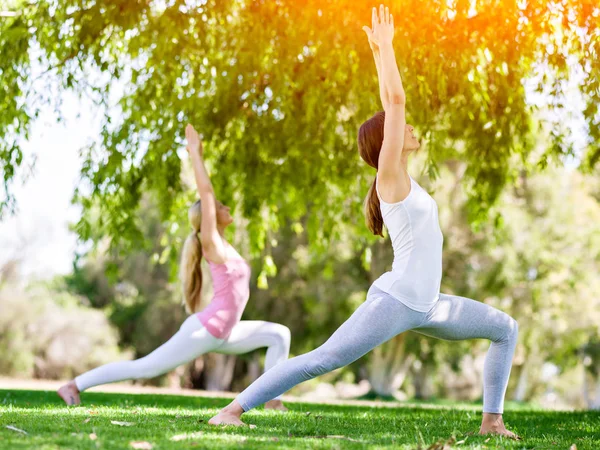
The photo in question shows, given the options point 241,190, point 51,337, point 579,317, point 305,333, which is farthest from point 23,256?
point 241,190

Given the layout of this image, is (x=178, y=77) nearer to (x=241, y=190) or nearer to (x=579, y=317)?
(x=241, y=190)

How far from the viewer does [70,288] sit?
3669cm

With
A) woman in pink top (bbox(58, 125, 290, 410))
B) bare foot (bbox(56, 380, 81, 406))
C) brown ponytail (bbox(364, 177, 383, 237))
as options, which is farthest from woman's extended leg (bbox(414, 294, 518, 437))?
bare foot (bbox(56, 380, 81, 406))

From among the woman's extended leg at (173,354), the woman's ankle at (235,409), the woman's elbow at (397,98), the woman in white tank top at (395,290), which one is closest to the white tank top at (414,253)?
the woman in white tank top at (395,290)

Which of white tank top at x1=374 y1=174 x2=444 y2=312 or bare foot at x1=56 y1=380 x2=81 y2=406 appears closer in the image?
white tank top at x1=374 y1=174 x2=444 y2=312

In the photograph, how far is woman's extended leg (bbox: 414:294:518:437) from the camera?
4477 millimetres

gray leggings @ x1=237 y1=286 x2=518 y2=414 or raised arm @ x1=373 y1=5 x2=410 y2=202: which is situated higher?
raised arm @ x1=373 y1=5 x2=410 y2=202

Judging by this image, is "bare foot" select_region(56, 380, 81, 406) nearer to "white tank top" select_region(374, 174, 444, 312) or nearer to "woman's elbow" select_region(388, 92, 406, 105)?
"white tank top" select_region(374, 174, 444, 312)

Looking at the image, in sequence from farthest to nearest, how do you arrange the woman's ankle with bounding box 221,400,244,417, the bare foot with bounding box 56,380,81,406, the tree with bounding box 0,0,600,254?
the tree with bounding box 0,0,600,254
the bare foot with bounding box 56,380,81,406
the woman's ankle with bounding box 221,400,244,417

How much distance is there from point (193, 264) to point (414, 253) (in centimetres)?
286

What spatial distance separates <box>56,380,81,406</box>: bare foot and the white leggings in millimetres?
71

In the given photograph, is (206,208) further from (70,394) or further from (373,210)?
(70,394)

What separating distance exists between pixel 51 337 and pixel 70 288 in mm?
7729

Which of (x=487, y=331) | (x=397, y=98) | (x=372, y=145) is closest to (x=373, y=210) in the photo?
(x=372, y=145)
